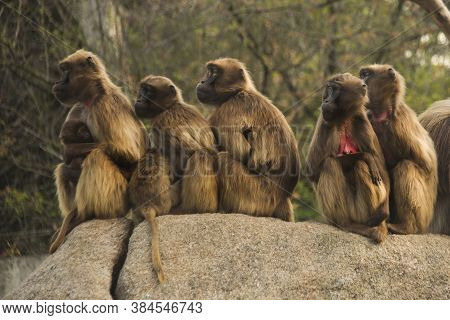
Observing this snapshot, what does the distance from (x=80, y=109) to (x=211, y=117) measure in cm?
153

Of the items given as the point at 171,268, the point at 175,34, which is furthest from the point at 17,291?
the point at 175,34

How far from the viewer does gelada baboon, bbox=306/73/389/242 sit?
8859mm

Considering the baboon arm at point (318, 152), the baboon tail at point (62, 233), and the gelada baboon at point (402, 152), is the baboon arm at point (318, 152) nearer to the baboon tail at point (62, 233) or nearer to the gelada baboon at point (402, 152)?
the gelada baboon at point (402, 152)

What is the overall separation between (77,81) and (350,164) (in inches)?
130

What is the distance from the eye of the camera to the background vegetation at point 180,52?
1552 cm

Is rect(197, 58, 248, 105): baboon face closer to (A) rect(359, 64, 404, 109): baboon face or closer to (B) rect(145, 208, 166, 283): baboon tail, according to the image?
(A) rect(359, 64, 404, 109): baboon face

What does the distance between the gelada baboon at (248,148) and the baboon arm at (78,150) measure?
144 centimetres

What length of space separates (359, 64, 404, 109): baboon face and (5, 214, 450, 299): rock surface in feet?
5.45

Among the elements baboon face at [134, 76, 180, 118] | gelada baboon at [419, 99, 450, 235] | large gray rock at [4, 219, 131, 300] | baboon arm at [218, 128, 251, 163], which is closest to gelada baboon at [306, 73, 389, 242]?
baboon arm at [218, 128, 251, 163]

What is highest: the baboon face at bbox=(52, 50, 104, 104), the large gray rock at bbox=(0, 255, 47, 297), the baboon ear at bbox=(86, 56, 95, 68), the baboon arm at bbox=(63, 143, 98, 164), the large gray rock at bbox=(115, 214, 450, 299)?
the baboon ear at bbox=(86, 56, 95, 68)

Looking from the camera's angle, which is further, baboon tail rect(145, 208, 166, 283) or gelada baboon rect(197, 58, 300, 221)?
gelada baboon rect(197, 58, 300, 221)

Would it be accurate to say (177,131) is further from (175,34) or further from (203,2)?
(203,2)

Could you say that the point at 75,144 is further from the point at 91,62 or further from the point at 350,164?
the point at 350,164

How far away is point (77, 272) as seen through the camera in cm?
823
